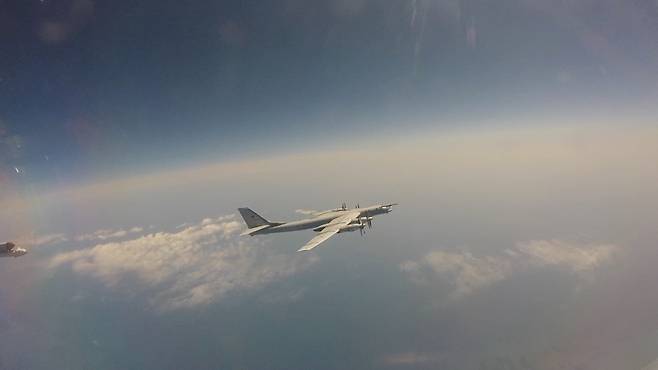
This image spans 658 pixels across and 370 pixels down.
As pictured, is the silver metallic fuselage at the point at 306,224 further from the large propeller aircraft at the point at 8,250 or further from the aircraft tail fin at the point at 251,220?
the large propeller aircraft at the point at 8,250

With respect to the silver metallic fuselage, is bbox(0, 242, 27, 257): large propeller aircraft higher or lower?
higher

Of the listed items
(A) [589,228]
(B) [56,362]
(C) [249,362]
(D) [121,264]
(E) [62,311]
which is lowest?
(A) [589,228]

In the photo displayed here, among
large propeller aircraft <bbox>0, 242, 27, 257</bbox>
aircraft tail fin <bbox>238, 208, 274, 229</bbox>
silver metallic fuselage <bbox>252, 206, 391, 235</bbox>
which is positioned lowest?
silver metallic fuselage <bbox>252, 206, 391, 235</bbox>

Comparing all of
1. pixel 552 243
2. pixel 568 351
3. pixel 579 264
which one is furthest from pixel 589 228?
pixel 568 351

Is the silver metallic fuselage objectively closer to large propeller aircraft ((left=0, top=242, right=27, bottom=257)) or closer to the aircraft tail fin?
the aircraft tail fin

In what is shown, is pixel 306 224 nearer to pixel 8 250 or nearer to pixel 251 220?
pixel 251 220

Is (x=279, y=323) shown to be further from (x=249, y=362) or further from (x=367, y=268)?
(x=367, y=268)

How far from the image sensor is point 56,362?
6188 cm

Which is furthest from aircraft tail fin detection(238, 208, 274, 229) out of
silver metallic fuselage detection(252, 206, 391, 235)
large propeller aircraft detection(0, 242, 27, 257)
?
large propeller aircraft detection(0, 242, 27, 257)

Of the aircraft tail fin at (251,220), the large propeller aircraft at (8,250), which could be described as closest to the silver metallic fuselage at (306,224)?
the aircraft tail fin at (251,220)

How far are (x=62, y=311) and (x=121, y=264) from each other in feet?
166

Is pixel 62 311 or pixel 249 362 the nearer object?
pixel 249 362

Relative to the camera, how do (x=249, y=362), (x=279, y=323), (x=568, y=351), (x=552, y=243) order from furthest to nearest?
(x=552, y=243)
(x=279, y=323)
(x=249, y=362)
(x=568, y=351)

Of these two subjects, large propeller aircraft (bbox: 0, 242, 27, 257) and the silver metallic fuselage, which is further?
the silver metallic fuselage
